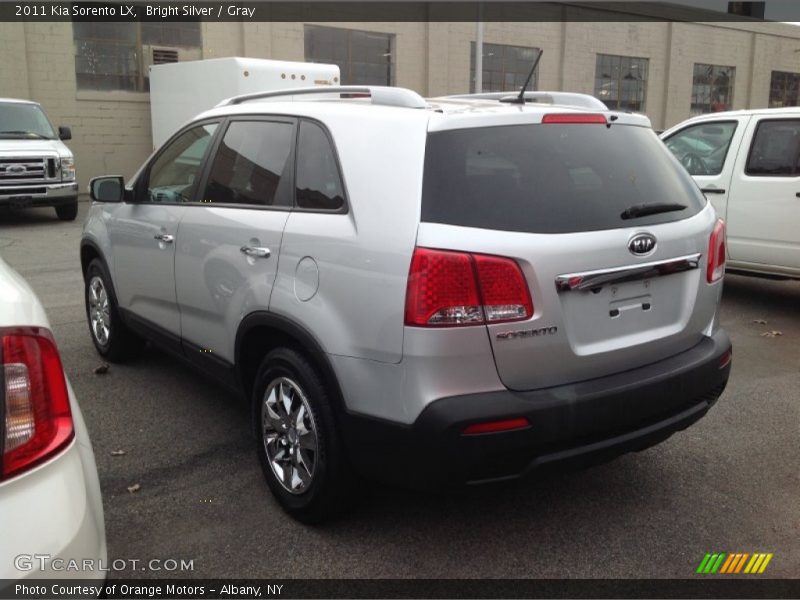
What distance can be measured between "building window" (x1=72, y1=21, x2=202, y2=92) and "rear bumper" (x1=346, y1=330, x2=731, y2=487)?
17324mm

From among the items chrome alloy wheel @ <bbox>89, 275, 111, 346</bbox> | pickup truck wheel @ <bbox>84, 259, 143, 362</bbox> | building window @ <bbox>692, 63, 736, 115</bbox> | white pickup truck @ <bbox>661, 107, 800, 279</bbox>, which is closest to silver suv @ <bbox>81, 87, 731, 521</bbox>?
pickup truck wheel @ <bbox>84, 259, 143, 362</bbox>

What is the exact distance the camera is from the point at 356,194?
9.59ft

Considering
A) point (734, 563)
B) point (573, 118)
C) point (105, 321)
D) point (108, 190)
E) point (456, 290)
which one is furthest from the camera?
point (105, 321)

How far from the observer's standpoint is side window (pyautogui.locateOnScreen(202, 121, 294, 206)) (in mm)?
3445

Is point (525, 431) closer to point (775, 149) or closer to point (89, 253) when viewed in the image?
point (89, 253)

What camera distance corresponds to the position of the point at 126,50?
17.8 m

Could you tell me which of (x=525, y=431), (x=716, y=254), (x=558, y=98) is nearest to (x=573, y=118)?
(x=558, y=98)

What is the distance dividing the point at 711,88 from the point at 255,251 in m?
30.2

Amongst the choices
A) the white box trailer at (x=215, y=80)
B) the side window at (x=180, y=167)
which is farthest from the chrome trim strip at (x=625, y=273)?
the white box trailer at (x=215, y=80)

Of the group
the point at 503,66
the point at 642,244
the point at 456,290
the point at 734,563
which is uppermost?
the point at 503,66

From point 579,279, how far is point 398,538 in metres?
1.31

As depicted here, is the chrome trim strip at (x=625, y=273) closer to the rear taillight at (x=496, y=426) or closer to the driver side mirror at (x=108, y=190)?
the rear taillight at (x=496, y=426)

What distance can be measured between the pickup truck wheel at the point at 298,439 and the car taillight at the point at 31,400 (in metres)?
1.16

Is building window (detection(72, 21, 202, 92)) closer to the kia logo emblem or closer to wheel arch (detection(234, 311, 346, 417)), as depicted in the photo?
wheel arch (detection(234, 311, 346, 417))
